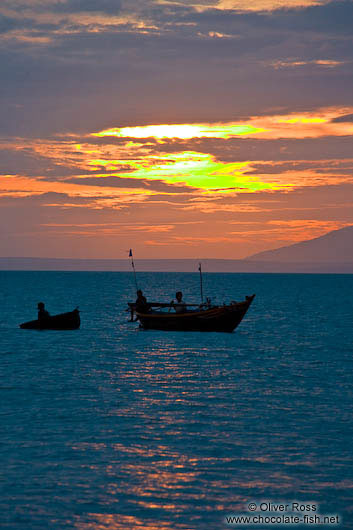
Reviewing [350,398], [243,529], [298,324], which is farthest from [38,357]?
[298,324]

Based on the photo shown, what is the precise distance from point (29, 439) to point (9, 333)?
36.6m

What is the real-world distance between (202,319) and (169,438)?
89.5ft

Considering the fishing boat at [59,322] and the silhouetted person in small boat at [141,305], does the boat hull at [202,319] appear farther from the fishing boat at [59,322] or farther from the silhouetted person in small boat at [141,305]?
the fishing boat at [59,322]

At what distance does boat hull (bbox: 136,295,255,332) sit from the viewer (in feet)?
148

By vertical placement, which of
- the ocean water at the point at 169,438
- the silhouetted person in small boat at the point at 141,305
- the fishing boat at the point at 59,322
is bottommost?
the ocean water at the point at 169,438

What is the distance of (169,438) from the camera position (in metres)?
18.3

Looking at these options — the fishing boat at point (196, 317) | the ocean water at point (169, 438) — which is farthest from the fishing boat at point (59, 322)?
the ocean water at point (169, 438)

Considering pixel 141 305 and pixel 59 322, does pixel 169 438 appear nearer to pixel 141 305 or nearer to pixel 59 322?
pixel 141 305

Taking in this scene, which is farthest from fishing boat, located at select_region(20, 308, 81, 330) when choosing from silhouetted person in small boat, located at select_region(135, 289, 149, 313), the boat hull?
the boat hull

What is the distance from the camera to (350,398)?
80.7 ft

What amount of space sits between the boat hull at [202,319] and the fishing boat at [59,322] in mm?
6067

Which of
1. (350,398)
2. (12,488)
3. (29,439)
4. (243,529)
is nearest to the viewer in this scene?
(243,529)

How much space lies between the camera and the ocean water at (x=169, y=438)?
1325cm

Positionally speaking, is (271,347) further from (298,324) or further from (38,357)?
(298,324)
